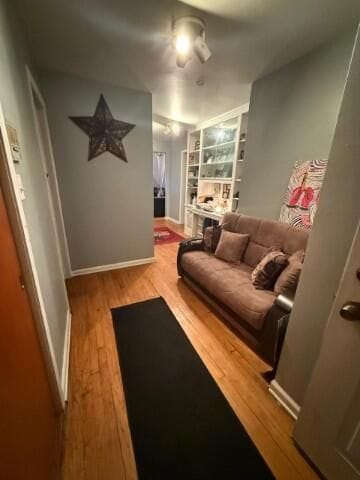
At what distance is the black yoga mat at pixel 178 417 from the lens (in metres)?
0.98

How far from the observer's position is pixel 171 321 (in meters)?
1.97

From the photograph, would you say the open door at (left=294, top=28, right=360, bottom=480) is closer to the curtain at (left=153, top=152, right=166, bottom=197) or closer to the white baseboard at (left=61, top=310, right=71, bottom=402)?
the white baseboard at (left=61, top=310, right=71, bottom=402)

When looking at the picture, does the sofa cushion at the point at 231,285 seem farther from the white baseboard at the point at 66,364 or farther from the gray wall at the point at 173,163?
the gray wall at the point at 173,163

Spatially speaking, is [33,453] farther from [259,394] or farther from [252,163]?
[252,163]

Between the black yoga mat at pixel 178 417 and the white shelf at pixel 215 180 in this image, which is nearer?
the black yoga mat at pixel 178 417

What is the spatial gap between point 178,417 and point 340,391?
890 millimetres

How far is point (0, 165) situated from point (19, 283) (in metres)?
0.51

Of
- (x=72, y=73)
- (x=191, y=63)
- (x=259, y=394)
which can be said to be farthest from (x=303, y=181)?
(x=72, y=73)

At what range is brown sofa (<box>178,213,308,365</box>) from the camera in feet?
4.70

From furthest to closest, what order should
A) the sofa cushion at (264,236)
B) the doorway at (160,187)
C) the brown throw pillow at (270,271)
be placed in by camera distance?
1. the doorway at (160,187)
2. the sofa cushion at (264,236)
3. the brown throw pillow at (270,271)

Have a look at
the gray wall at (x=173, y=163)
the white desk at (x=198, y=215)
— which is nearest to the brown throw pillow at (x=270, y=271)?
the white desk at (x=198, y=215)

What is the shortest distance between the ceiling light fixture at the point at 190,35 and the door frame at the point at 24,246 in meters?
1.44

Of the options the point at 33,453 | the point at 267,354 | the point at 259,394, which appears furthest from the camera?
the point at 267,354

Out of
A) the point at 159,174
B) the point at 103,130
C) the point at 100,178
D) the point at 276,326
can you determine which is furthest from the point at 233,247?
the point at 159,174
